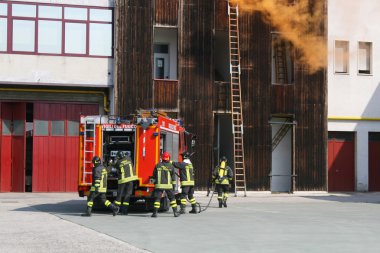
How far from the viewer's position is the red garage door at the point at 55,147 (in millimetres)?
30359

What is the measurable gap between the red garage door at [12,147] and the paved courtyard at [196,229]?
5.60 metres

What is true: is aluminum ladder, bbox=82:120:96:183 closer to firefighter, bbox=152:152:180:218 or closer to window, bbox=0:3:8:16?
firefighter, bbox=152:152:180:218

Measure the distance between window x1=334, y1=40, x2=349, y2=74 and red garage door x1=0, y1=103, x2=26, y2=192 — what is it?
15415mm

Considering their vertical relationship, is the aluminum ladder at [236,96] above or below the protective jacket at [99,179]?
above

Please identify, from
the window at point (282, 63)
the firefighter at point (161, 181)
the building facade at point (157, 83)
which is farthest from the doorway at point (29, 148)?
the firefighter at point (161, 181)

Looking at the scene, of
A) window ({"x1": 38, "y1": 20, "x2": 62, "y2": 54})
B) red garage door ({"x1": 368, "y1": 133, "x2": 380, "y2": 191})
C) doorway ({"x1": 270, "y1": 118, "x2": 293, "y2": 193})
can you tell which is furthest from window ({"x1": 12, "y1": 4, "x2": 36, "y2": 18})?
red garage door ({"x1": 368, "y1": 133, "x2": 380, "y2": 191})

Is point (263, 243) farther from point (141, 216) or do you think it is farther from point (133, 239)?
point (141, 216)

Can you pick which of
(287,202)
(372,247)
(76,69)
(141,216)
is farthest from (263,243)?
(76,69)

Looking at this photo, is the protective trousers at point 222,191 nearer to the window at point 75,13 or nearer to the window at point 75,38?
the window at point 75,38

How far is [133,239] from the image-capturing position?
13609 millimetres

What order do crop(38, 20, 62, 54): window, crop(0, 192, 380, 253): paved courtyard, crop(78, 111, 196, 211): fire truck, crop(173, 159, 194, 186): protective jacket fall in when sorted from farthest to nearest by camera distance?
crop(38, 20, 62, 54): window → crop(173, 159, 194, 186): protective jacket → crop(78, 111, 196, 211): fire truck → crop(0, 192, 380, 253): paved courtyard

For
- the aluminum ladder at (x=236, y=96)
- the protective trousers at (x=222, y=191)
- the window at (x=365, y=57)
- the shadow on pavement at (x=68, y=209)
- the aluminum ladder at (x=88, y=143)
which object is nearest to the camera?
the aluminum ladder at (x=88, y=143)

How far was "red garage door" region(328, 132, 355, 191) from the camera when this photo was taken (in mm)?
34250

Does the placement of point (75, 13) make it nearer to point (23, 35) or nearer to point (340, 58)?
point (23, 35)
